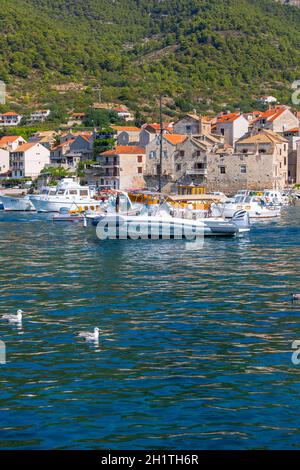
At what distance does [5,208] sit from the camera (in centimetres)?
6475

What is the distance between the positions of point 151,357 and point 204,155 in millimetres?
68494

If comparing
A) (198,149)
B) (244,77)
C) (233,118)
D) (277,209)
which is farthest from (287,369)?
(244,77)

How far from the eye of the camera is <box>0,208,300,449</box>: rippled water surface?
38.7 ft

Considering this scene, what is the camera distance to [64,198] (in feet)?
192

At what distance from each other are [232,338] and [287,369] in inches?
97.3

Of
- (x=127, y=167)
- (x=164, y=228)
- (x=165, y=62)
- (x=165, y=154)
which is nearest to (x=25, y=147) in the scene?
(x=127, y=167)

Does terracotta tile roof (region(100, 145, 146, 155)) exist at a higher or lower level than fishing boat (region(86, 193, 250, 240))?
higher

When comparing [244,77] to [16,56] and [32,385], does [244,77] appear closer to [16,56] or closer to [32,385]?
[16,56]

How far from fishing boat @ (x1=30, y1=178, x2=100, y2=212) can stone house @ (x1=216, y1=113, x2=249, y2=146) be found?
37.9m

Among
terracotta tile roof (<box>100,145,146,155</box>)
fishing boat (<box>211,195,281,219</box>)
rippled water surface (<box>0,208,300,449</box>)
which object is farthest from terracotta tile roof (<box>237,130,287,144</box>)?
rippled water surface (<box>0,208,300,449</box>)

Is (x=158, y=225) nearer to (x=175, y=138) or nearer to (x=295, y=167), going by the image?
(x=175, y=138)

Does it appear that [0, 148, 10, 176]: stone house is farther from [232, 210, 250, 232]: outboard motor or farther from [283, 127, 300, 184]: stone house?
[232, 210, 250, 232]: outboard motor

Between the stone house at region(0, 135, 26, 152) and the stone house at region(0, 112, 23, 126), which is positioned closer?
the stone house at region(0, 135, 26, 152)

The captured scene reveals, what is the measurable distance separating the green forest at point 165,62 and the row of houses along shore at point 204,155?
124ft
